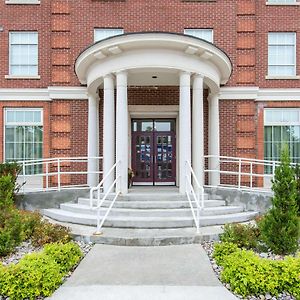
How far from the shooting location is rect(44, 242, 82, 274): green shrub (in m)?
5.37

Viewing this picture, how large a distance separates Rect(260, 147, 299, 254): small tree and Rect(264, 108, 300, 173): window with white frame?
7693 millimetres

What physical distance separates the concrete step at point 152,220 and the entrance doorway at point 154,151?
475 cm

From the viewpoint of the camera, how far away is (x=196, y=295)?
450cm

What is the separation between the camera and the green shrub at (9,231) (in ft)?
19.8

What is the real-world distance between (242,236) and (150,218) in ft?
8.13

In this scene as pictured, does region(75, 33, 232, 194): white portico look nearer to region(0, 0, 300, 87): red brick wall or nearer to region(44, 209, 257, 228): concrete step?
region(44, 209, 257, 228): concrete step

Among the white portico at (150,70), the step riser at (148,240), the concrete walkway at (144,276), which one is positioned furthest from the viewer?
the white portico at (150,70)

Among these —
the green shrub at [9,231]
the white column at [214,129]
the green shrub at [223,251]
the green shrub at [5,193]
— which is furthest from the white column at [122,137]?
the green shrub at [223,251]

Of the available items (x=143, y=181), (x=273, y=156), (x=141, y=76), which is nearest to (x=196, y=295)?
(x=141, y=76)

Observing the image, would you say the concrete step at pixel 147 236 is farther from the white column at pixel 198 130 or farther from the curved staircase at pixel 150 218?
the white column at pixel 198 130

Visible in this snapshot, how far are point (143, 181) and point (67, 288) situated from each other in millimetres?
8586

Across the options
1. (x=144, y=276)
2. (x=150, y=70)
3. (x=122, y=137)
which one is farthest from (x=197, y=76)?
(x=144, y=276)

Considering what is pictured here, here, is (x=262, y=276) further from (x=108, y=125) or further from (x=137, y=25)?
(x=137, y=25)

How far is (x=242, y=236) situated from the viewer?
256 inches
